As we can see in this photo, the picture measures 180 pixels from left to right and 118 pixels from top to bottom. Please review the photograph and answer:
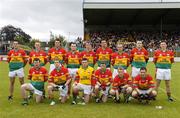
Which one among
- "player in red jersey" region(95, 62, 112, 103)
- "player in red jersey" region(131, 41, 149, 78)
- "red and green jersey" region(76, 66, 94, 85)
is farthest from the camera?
"player in red jersey" region(131, 41, 149, 78)

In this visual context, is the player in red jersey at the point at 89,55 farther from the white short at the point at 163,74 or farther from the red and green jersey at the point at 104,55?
the white short at the point at 163,74

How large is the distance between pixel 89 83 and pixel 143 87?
1.60 meters

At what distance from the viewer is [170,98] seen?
12.2 m

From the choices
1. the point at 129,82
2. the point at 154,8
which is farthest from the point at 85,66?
the point at 154,8

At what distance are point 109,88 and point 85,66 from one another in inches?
41.5

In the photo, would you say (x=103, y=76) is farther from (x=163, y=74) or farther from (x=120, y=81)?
(x=163, y=74)

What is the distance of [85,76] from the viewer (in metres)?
11.5

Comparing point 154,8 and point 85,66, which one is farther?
point 154,8

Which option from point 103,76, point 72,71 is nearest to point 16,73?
point 72,71

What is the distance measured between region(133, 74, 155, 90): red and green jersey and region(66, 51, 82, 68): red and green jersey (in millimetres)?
2272

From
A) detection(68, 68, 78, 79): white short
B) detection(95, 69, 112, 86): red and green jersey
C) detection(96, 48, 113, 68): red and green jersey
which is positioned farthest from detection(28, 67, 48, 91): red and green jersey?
detection(96, 48, 113, 68): red and green jersey

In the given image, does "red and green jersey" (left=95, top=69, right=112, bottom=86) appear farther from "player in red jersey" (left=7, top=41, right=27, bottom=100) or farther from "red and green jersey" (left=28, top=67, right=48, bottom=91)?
"player in red jersey" (left=7, top=41, right=27, bottom=100)

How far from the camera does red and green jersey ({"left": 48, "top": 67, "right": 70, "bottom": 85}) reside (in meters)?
11.4

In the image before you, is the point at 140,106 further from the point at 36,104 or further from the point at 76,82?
the point at 36,104
